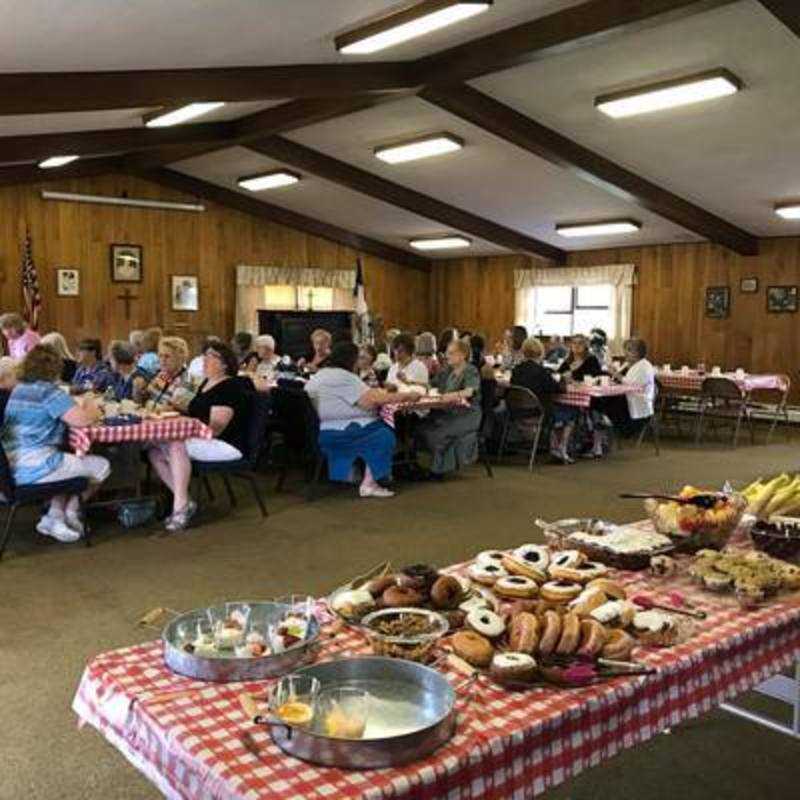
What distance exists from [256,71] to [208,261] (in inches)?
232

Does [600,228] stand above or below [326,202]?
below

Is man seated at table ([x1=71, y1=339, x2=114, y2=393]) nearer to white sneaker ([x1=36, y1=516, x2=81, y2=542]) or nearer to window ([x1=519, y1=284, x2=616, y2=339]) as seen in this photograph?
white sneaker ([x1=36, y1=516, x2=81, y2=542])

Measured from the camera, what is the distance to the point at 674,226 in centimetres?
1025

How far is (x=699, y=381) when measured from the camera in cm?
887

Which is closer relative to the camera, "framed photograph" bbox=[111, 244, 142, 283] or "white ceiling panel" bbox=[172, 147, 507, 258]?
"white ceiling panel" bbox=[172, 147, 507, 258]

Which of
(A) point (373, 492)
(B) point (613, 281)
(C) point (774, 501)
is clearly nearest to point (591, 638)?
(C) point (774, 501)

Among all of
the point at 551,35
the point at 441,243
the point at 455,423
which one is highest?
the point at 551,35

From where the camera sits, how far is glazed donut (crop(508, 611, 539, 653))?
4.93ft

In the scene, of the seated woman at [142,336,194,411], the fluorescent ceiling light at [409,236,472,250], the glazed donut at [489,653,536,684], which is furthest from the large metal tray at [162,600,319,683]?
the fluorescent ceiling light at [409,236,472,250]

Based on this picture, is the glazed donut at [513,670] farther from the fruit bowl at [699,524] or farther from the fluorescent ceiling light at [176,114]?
the fluorescent ceiling light at [176,114]

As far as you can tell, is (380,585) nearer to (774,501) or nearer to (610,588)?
(610,588)

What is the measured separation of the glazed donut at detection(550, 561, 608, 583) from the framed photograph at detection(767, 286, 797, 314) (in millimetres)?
9017

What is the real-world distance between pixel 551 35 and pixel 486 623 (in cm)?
488

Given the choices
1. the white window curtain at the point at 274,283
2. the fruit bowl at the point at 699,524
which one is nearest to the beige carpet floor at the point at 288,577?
the fruit bowl at the point at 699,524
